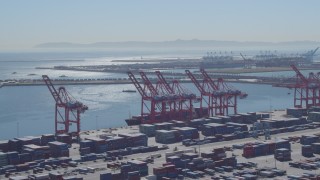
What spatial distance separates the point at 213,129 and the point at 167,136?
8.09 ft

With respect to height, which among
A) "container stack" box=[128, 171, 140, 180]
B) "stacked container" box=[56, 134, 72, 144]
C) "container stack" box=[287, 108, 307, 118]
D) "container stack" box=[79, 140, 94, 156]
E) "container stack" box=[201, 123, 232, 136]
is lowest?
"container stack" box=[128, 171, 140, 180]

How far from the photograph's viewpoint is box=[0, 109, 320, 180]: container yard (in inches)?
712

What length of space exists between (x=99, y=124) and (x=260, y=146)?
1346cm

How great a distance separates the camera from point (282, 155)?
67.3ft

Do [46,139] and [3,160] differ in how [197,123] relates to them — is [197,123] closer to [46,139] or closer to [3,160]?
[46,139]

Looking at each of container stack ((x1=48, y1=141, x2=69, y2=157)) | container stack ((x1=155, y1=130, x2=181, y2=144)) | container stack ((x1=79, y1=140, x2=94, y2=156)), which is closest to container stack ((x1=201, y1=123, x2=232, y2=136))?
container stack ((x1=155, y1=130, x2=181, y2=144))

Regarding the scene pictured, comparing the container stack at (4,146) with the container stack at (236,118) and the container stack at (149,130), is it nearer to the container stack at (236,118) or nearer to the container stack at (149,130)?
the container stack at (149,130)

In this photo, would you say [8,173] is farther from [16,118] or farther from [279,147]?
[16,118]

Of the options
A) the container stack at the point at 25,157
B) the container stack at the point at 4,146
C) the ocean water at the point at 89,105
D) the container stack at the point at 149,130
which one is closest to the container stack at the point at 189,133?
the container stack at the point at 149,130

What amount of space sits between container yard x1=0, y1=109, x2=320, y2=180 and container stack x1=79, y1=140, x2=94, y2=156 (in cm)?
3

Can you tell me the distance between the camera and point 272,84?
57219 millimetres

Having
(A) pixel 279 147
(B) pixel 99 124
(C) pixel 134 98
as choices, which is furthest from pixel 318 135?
(C) pixel 134 98

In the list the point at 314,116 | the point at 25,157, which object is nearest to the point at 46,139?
the point at 25,157

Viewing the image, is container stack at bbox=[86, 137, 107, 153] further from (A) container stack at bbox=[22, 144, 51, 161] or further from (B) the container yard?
(A) container stack at bbox=[22, 144, 51, 161]
